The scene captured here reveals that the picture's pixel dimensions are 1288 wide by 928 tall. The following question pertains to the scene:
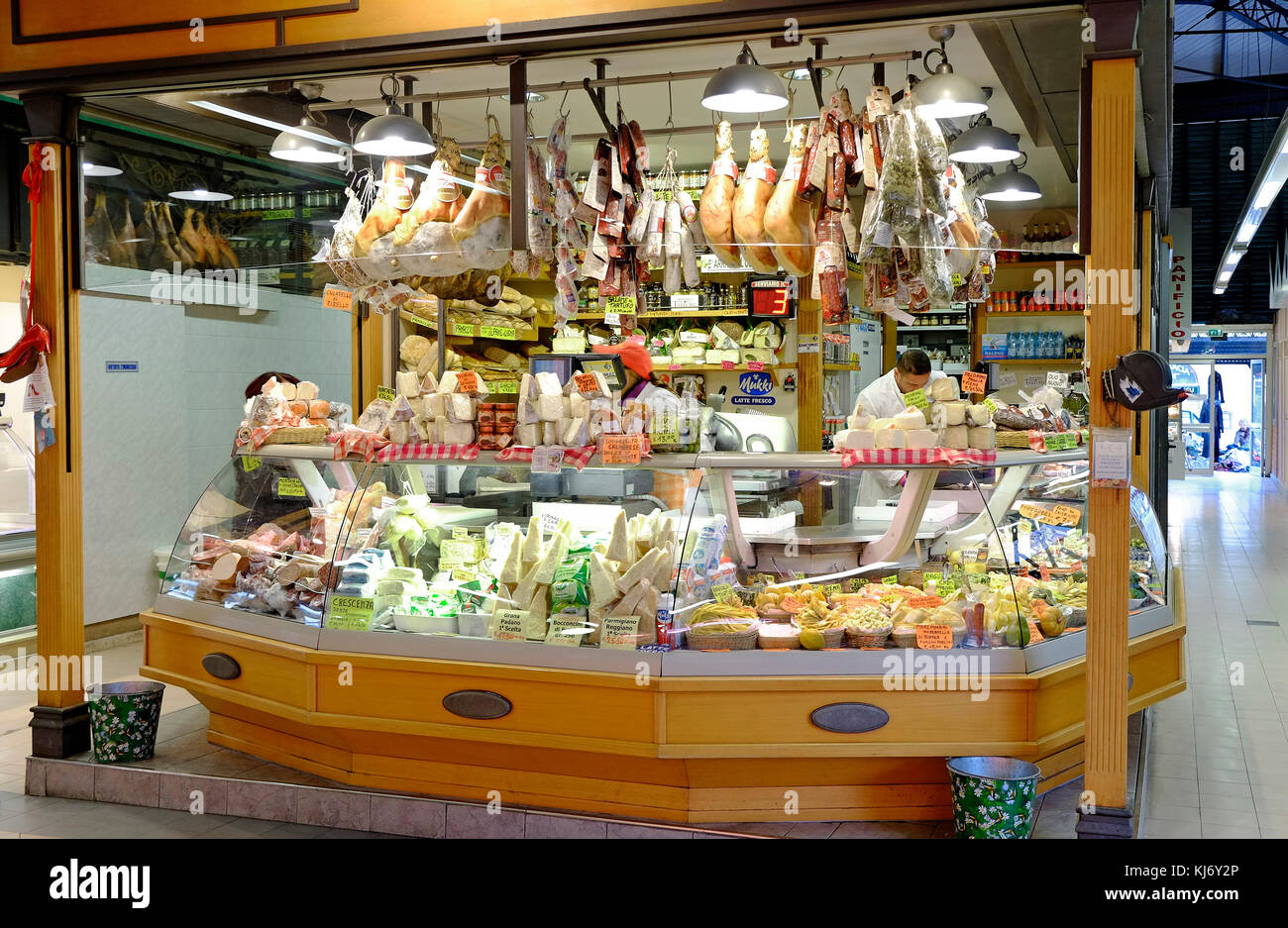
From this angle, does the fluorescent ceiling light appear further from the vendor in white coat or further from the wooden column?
the vendor in white coat

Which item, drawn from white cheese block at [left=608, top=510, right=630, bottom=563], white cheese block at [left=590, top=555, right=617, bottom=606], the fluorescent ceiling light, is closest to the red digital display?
the fluorescent ceiling light

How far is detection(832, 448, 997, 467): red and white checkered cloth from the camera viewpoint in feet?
13.0

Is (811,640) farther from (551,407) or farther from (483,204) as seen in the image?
(483,204)

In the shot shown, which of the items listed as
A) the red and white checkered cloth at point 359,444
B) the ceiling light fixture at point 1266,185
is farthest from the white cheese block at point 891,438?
the ceiling light fixture at point 1266,185

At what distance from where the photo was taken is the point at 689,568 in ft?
13.1

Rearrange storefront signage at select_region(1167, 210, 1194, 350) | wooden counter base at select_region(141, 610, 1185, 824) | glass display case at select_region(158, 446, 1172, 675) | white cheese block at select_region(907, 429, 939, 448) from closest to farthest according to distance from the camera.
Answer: wooden counter base at select_region(141, 610, 1185, 824) → glass display case at select_region(158, 446, 1172, 675) → white cheese block at select_region(907, 429, 939, 448) → storefront signage at select_region(1167, 210, 1194, 350)

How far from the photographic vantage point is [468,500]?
476 cm

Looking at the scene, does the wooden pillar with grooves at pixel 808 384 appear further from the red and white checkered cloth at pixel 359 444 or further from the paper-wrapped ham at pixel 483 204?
the red and white checkered cloth at pixel 359 444

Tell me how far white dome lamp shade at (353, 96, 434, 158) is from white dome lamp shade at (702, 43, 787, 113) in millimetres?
1165

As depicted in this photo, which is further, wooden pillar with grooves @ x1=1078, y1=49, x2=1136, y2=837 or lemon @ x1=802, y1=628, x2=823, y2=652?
lemon @ x1=802, y1=628, x2=823, y2=652

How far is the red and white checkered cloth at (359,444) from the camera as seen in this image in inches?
175

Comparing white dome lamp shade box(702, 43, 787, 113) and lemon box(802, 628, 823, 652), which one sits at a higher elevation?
white dome lamp shade box(702, 43, 787, 113)

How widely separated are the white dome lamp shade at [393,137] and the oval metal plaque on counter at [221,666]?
213 centimetres
